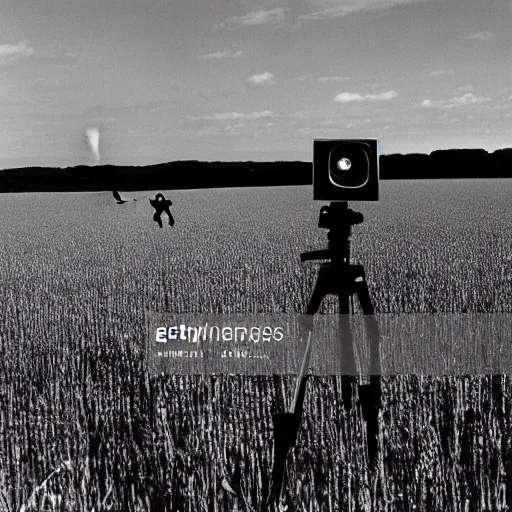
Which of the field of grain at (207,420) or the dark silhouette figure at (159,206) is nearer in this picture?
the field of grain at (207,420)

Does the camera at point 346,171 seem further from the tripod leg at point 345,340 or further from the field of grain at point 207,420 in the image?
the field of grain at point 207,420

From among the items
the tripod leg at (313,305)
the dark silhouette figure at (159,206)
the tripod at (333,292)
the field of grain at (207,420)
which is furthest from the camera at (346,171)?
the dark silhouette figure at (159,206)

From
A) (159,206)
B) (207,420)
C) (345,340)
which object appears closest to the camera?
(345,340)

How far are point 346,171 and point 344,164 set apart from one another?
29mm

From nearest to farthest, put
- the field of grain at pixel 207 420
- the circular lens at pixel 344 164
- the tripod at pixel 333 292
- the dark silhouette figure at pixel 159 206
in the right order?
the circular lens at pixel 344 164 < the tripod at pixel 333 292 < the field of grain at pixel 207 420 < the dark silhouette figure at pixel 159 206

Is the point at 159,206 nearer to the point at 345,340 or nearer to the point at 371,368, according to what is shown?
the point at 345,340

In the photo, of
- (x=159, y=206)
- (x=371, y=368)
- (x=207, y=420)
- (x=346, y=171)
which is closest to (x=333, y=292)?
(x=371, y=368)

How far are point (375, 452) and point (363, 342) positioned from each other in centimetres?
224

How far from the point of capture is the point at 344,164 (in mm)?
2600

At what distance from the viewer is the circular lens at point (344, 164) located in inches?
102

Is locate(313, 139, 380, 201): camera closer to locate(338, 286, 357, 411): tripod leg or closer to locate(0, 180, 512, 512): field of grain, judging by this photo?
locate(338, 286, 357, 411): tripod leg

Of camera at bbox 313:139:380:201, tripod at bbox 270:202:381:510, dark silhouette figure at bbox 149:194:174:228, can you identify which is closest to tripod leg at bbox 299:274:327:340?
tripod at bbox 270:202:381:510

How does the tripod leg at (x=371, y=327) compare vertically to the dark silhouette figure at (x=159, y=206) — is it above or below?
below

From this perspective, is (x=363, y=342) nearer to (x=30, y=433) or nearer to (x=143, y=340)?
(x=143, y=340)
